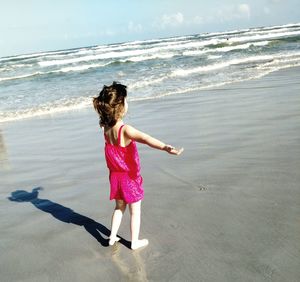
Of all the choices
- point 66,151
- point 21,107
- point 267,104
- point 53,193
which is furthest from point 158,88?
point 53,193

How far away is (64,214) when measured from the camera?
13.5 ft

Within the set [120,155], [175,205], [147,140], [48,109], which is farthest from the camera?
[48,109]

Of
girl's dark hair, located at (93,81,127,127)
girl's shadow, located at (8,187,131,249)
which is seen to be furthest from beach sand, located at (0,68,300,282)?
girl's dark hair, located at (93,81,127,127)

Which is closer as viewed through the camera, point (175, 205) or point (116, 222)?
point (116, 222)

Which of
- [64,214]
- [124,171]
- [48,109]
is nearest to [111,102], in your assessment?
[124,171]

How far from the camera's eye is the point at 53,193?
188 inches

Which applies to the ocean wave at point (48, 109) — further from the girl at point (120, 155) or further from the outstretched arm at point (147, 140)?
the outstretched arm at point (147, 140)

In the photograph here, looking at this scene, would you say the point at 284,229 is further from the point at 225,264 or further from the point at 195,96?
the point at 195,96

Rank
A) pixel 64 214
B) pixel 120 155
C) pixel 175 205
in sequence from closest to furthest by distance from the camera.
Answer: pixel 120 155
pixel 175 205
pixel 64 214

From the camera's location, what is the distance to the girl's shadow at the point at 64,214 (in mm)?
3600

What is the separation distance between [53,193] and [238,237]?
241 cm

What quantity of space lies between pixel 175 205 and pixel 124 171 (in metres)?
0.86

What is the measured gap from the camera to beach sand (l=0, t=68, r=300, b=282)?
116 inches

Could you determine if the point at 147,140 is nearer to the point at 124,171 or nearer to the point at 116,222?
the point at 124,171
